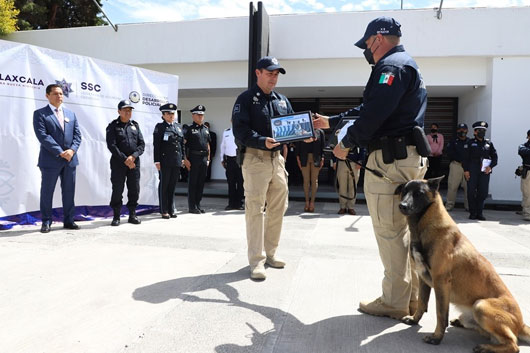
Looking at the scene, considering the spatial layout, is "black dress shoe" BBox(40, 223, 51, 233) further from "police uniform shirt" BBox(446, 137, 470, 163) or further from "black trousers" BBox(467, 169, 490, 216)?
"police uniform shirt" BBox(446, 137, 470, 163)

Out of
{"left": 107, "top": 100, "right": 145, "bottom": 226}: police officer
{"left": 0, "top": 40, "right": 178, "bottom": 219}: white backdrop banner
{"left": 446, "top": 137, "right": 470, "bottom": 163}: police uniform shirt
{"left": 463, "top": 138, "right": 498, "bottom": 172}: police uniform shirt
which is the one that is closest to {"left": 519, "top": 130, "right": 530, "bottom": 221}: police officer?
{"left": 463, "top": 138, "right": 498, "bottom": 172}: police uniform shirt

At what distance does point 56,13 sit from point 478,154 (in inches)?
894

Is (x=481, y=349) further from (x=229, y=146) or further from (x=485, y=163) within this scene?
(x=229, y=146)

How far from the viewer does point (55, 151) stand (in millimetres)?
5336

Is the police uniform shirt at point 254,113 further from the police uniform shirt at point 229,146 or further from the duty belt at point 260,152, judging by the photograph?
the police uniform shirt at point 229,146

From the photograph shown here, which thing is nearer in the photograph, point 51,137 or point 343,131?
point 343,131

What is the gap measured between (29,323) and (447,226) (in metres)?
2.83

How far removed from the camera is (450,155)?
8.81 metres

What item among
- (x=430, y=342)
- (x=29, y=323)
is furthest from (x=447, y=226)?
(x=29, y=323)

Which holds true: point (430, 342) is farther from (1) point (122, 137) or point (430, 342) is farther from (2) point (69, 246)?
(1) point (122, 137)

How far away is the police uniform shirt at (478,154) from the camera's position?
25.5 ft

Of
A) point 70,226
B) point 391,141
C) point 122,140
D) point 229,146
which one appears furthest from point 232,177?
point 391,141

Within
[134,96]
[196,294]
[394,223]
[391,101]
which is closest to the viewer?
[391,101]

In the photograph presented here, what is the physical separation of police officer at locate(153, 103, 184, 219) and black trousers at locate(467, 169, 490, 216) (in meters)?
5.93
